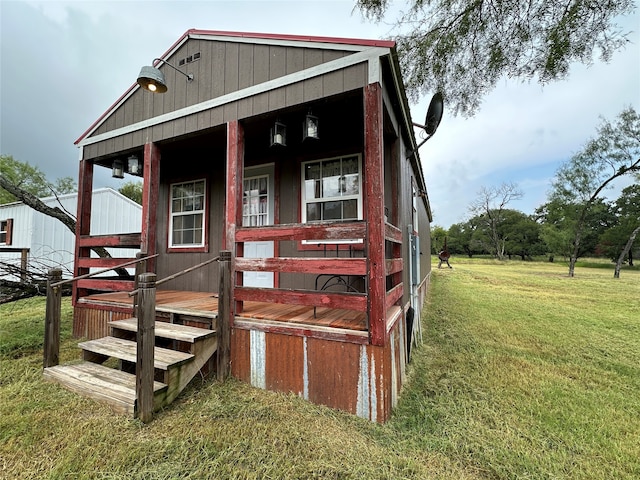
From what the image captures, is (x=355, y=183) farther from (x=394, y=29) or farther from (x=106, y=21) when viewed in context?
(x=106, y=21)

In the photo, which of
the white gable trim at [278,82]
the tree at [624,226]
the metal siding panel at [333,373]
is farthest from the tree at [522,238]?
the metal siding panel at [333,373]

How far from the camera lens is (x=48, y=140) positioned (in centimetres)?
3325

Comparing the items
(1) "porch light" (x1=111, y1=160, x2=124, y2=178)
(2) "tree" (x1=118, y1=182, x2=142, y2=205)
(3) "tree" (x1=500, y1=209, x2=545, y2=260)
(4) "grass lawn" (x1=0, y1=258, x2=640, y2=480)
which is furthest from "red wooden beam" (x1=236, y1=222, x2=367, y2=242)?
(3) "tree" (x1=500, y1=209, x2=545, y2=260)

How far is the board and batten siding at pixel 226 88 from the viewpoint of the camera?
268 centimetres

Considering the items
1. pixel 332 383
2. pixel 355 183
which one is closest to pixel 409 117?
pixel 355 183

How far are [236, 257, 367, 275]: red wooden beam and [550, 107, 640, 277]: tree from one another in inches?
738

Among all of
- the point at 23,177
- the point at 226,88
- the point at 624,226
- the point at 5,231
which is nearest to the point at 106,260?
the point at 226,88

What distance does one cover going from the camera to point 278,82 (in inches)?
113

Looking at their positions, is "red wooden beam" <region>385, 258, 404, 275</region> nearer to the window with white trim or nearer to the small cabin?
the small cabin

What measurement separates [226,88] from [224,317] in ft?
8.58

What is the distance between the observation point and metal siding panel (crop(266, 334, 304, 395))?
8.22 ft

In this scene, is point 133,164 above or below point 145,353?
above

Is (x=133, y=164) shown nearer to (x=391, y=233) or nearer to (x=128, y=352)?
(x=128, y=352)

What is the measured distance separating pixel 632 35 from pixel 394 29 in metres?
3.10
